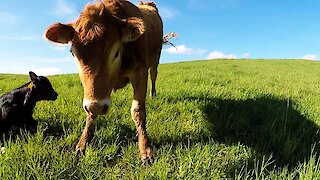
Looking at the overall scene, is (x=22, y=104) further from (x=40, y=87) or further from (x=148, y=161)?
(x=148, y=161)

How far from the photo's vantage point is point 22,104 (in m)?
5.77

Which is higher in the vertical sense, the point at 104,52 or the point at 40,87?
the point at 104,52

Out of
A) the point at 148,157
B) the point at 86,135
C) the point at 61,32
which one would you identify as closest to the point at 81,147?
the point at 86,135

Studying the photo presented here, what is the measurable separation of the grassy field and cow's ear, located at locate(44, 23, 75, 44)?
4.48 ft

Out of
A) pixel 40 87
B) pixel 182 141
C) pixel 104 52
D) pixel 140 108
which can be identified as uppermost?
pixel 104 52

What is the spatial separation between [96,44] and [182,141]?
2.14m

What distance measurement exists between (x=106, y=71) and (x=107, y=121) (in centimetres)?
194

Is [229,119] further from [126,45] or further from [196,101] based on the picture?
[126,45]

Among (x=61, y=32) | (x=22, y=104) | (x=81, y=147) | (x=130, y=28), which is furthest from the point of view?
(x=22, y=104)

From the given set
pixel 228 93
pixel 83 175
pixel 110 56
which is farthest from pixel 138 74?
pixel 228 93

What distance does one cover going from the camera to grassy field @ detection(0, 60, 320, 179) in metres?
3.98

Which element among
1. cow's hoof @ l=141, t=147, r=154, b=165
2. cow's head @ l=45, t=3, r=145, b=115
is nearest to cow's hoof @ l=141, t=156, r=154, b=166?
cow's hoof @ l=141, t=147, r=154, b=165

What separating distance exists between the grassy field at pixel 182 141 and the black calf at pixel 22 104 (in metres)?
0.25

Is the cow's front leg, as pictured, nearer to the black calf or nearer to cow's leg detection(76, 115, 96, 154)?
cow's leg detection(76, 115, 96, 154)
